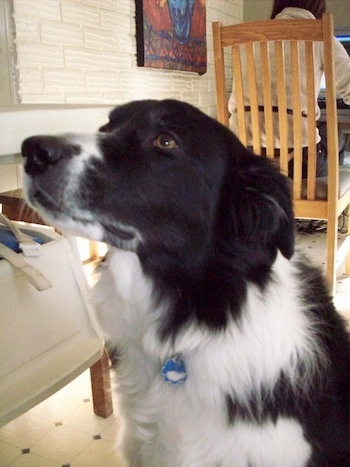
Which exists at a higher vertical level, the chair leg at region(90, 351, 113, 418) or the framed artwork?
the framed artwork

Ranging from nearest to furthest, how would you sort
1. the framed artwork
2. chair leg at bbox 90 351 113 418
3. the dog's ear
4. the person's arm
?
the dog's ear
chair leg at bbox 90 351 113 418
the person's arm
the framed artwork

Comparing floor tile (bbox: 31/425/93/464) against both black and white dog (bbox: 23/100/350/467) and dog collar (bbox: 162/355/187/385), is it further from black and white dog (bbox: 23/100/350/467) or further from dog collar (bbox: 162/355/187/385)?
dog collar (bbox: 162/355/187/385)

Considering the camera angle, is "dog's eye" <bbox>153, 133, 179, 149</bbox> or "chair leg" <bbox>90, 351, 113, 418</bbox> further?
"chair leg" <bbox>90, 351, 113, 418</bbox>

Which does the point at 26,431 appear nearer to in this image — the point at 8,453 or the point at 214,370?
the point at 8,453

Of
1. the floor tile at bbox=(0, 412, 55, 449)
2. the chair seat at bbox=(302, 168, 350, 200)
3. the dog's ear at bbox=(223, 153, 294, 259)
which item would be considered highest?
the dog's ear at bbox=(223, 153, 294, 259)

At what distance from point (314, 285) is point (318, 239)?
2309mm

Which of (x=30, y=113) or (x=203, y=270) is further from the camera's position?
(x=30, y=113)

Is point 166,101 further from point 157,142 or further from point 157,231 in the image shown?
point 157,231

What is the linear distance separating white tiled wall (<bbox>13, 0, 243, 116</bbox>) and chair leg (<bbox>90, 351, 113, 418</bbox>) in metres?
1.30

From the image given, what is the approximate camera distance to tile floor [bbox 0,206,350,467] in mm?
1406

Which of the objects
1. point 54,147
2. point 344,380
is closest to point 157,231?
point 54,147

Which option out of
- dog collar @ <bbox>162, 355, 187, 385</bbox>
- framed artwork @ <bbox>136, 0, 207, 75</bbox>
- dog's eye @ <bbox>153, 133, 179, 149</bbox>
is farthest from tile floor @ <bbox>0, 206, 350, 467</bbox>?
framed artwork @ <bbox>136, 0, 207, 75</bbox>

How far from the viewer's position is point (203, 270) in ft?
3.04

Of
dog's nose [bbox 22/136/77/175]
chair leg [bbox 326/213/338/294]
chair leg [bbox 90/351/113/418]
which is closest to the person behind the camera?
dog's nose [bbox 22/136/77/175]
